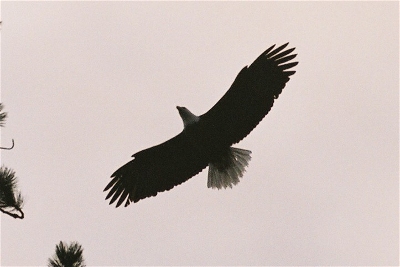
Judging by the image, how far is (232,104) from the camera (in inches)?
307

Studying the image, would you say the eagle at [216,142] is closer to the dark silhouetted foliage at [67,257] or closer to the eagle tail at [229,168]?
the eagle tail at [229,168]

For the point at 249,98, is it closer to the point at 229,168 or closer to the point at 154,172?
the point at 229,168

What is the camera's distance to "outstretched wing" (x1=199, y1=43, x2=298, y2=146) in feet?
25.4

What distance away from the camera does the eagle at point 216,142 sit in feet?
25.4

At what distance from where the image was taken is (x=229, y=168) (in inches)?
327

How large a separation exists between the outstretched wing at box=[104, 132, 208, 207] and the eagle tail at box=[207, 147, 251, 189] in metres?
0.31

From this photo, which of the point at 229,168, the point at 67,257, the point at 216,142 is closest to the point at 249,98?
the point at 216,142

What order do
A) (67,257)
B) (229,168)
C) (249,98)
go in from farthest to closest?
(229,168) < (249,98) < (67,257)

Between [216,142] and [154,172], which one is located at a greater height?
[216,142]

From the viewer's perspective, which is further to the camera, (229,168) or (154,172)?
(229,168)

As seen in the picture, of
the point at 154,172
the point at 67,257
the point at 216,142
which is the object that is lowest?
the point at 67,257

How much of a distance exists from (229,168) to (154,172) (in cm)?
94

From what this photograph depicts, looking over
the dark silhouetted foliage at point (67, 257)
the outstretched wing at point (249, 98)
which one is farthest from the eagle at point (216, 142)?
the dark silhouetted foliage at point (67, 257)

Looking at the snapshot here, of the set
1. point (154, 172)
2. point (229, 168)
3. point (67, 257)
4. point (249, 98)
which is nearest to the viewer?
point (67, 257)
